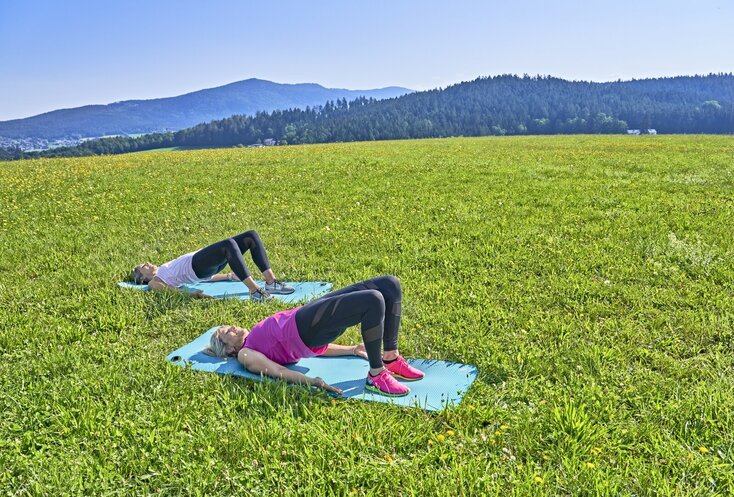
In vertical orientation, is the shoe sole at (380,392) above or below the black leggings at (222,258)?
below

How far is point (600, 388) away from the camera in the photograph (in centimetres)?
405

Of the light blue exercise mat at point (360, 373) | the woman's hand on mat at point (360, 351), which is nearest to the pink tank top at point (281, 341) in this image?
the light blue exercise mat at point (360, 373)

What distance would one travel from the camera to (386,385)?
166 inches

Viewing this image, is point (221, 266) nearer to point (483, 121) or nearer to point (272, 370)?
point (272, 370)

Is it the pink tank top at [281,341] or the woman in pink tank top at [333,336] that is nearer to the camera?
the woman in pink tank top at [333,336]

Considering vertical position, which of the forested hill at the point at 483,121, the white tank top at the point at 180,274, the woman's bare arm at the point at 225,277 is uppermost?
the forested hill at the point at 483,121

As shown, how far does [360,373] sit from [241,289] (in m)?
3.18

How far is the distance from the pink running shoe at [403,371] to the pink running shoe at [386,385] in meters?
0.18

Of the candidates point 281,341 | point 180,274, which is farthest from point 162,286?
point 281,341

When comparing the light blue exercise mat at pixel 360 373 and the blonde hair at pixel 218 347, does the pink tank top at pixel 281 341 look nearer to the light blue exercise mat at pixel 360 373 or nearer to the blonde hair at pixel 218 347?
the light blue exercise mat at pixel 360 373

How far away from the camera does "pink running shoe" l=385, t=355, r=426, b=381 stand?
446 centimetres

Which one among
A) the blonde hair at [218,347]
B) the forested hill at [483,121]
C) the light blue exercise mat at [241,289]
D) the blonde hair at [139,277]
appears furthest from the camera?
the forested hill at [483,121]

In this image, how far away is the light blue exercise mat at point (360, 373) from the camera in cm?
409

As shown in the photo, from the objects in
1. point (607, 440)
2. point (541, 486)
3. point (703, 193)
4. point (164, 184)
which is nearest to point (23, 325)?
point (541, 486)
